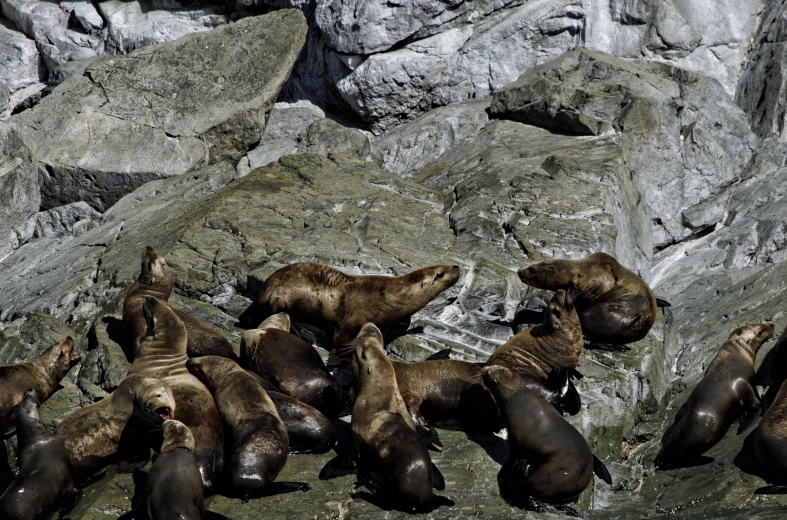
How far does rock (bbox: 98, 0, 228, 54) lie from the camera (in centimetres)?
1914

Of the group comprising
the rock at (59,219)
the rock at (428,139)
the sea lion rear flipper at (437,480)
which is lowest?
the rock at (59,219)

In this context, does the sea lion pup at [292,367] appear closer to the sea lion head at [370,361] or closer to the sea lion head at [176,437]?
the sea lion head at [370,361]

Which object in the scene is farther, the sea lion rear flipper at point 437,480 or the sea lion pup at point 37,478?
the sea lion rear flipper at point 437,480

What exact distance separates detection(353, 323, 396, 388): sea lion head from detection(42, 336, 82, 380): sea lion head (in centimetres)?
300

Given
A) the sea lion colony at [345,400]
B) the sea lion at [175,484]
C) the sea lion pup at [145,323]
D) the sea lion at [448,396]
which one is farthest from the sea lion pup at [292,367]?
the sea lion at [175,484]

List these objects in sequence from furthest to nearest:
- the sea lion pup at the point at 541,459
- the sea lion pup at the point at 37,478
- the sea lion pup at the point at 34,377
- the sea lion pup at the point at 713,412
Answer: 1. the sea lion pup at the point at 34,377
2. the sea lion pup at the point at 713,412
3. the sea lion pup at the point at 541,459
4. the sea lion pup at the point at 37,478

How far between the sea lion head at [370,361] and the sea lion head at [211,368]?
42.5 inches

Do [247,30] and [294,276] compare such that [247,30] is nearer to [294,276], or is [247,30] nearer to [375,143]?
[375,143]

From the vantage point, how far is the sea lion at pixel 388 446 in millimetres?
6395

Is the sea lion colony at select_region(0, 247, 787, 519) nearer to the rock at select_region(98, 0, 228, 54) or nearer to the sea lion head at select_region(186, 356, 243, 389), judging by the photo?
the sea lion head at select_region(186, 356, 243, 389)

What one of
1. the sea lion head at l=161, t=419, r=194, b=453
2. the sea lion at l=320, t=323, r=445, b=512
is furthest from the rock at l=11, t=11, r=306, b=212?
the sea lion head at l=161, t=419, r=194, b=453

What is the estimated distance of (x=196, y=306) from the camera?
32.6 feet

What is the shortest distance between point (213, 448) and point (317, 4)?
12.3 m

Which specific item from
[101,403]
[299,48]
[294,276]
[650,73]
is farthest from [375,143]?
[101,403]
